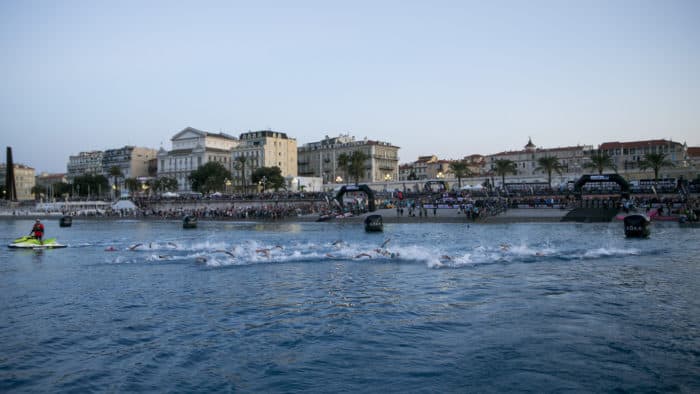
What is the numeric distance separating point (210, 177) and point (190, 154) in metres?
23.9

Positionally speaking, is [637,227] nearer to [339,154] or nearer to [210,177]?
[210,177]

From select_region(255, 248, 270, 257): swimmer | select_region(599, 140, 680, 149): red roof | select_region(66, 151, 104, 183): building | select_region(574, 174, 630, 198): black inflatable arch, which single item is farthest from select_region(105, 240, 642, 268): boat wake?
select_region(66, 151, 104, 183): building

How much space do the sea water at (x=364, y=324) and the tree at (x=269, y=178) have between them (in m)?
79.5

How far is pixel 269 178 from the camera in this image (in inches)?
4035

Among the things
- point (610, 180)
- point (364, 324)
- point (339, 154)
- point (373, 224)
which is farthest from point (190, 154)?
point (364, 324)

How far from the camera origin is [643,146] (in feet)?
367

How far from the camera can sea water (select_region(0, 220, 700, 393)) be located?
8.91 metres

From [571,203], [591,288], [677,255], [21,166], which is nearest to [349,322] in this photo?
[591,288]

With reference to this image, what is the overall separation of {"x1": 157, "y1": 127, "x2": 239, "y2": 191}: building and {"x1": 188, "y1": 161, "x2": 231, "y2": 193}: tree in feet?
44.9

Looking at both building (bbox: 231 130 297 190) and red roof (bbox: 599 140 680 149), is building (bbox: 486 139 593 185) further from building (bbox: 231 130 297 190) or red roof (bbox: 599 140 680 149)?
building (bbox: 231 130 297 190)

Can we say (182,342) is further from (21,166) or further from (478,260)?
(21,166)

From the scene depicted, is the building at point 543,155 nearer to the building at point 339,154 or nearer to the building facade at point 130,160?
the building at point 339,154

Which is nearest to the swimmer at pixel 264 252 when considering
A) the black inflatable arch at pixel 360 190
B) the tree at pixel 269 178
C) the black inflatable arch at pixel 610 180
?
the black inflatable arch at pixel 360 190

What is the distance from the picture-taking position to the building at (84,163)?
165m
